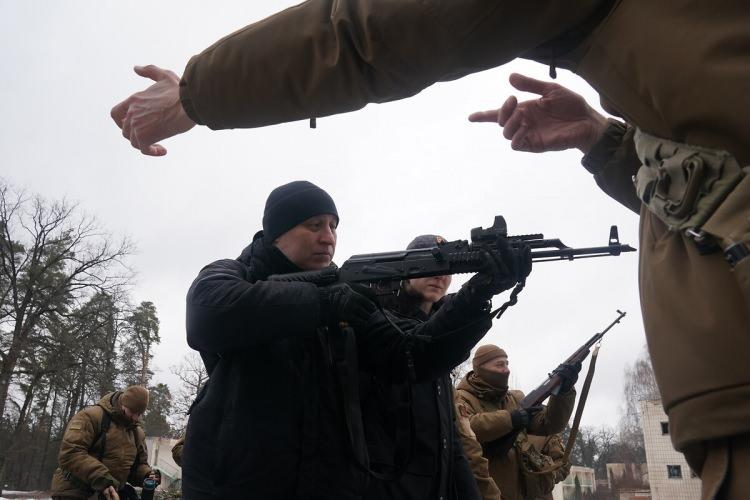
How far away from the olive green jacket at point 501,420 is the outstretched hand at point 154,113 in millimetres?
4592

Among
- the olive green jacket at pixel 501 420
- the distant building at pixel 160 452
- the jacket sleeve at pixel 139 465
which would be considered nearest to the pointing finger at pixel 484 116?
the olive green jacket at pixel 501 420

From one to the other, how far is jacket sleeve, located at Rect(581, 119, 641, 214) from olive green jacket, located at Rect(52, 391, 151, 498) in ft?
23.8

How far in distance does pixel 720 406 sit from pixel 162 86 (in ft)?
4.68

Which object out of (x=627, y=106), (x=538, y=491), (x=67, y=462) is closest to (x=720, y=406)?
(x=627, y=106)

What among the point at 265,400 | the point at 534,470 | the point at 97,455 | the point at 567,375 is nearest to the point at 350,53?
the point at 265,400

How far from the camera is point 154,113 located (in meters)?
1.54

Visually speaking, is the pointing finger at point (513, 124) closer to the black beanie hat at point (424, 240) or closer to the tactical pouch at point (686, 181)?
the tactical pouch at point (686, 181)

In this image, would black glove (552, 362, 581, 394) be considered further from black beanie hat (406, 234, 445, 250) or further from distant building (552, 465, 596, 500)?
distant building (552, 465, 596, 500)

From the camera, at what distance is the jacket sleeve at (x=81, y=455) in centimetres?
708

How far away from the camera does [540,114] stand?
5.61 feet

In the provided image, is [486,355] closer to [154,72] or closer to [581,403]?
[581,403]

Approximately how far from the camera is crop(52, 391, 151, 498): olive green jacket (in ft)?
23.3

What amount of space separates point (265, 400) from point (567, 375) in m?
4.71

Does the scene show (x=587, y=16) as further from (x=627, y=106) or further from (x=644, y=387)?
(x=644, y=387)
